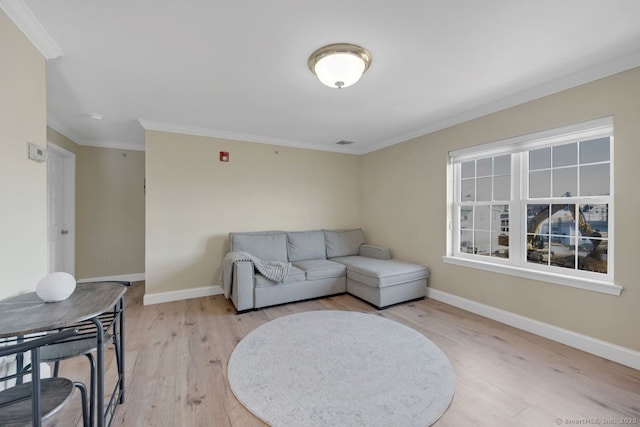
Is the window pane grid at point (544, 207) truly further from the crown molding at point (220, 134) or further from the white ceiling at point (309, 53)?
the crown molding at point (220, 134)

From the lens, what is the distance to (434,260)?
3695 mm

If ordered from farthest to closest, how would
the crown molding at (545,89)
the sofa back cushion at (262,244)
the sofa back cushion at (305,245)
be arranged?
the sofa back cushion at (305,245), the sofa back cushion at (262,244), the crown molding at (545,89)

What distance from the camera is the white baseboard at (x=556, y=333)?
Answer: 6.93 ft

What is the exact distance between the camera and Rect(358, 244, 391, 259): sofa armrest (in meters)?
4.26

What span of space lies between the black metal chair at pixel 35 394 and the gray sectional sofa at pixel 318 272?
204 cm

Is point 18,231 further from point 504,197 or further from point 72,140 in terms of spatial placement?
point 504,197

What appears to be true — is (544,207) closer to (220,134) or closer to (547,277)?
(547,277)

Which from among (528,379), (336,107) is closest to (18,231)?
(336,107)

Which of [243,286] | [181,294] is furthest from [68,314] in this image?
[181,294]

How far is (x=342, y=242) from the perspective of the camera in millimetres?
4590

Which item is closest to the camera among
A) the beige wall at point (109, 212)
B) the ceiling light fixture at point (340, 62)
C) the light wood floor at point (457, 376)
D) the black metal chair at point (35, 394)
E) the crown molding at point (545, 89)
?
the black metal chair at point (35, 394)

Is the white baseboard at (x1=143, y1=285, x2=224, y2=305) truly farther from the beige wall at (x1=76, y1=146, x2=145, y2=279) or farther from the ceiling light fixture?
the ceiling light fixture

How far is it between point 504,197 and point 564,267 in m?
0.88

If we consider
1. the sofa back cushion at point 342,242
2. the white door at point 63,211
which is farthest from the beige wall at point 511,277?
the white door at point 63,211
